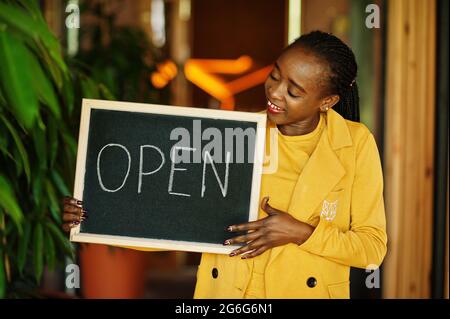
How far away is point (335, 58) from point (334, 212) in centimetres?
34

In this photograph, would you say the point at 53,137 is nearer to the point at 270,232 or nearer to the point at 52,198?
the point at 52,198

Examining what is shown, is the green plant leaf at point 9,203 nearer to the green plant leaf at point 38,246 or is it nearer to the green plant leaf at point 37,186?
the green plant leaf at point 37,186

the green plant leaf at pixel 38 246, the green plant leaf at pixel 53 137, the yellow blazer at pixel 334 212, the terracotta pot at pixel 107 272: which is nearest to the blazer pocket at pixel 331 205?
the yellow blazer at pixel 334 212

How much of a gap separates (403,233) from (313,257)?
1115 millimetres

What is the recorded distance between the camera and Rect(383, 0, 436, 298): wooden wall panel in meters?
2.27

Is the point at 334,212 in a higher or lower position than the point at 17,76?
lower

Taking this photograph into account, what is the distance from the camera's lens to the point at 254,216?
132 cm

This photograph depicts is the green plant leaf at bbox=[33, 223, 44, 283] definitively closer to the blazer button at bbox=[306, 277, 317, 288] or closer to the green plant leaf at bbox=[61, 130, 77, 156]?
the green plant leaf at bbox=[61, 130, 77, 156]

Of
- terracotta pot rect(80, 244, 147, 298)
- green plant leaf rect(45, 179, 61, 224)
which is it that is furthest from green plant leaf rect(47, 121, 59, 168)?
terracotta pot rect(80, 244, 147, 298)

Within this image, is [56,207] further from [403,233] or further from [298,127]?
[403,233]

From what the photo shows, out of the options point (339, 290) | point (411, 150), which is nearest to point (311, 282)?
point (339, 290)

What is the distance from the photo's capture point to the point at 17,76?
3.50 feet

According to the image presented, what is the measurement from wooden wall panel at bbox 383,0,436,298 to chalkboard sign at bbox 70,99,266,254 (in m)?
1.20

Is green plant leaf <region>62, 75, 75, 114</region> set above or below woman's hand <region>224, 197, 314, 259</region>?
above
